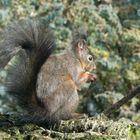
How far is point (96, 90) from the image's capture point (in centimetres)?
629

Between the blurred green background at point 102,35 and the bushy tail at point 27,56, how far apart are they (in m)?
1.86

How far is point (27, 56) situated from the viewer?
3307mm

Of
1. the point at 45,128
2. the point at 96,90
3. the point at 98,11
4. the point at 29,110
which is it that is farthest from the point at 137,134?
the point at 96,90

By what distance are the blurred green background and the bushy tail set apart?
1.86 metres

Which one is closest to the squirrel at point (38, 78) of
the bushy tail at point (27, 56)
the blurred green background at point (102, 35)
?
the bushy tail at point (27, 56)

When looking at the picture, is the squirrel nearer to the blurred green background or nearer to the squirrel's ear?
the squirrel's ear

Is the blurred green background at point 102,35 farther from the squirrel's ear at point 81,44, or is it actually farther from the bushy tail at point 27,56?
the bushy tail at point 27,56

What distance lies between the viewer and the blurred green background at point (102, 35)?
552 centimetres

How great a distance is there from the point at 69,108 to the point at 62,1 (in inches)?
97.5

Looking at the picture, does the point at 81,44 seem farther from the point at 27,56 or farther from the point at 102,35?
the point at 102,35

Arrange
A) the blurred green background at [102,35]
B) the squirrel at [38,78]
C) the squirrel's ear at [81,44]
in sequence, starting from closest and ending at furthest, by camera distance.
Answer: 1. the squirrel at [38,78]
2. the squirrel's ear at [81,44]
3. the blurred green background at [102,35]

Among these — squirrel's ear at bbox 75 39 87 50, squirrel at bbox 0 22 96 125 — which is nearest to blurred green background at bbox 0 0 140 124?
squirrel's ear at bbox 75 39 87 50

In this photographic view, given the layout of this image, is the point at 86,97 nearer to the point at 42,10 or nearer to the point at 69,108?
the point at 42,10

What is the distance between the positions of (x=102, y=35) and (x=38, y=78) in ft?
8.10
